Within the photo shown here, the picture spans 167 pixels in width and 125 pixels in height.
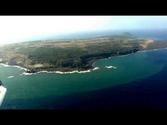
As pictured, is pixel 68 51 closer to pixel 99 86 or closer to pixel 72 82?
pixel 72 82

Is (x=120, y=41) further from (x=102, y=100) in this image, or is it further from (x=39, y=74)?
(x=39, y=74)

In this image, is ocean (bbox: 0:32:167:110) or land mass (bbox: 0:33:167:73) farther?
land mass (bbox: 0:33:167:73)

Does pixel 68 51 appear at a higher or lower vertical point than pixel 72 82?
higher

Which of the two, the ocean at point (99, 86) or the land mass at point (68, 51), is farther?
the land mass at point (68, 51)

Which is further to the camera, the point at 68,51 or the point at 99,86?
the point at 68,51

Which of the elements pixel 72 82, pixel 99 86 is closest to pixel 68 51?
pixel 72 82

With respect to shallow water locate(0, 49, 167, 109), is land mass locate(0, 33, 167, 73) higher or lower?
higher
